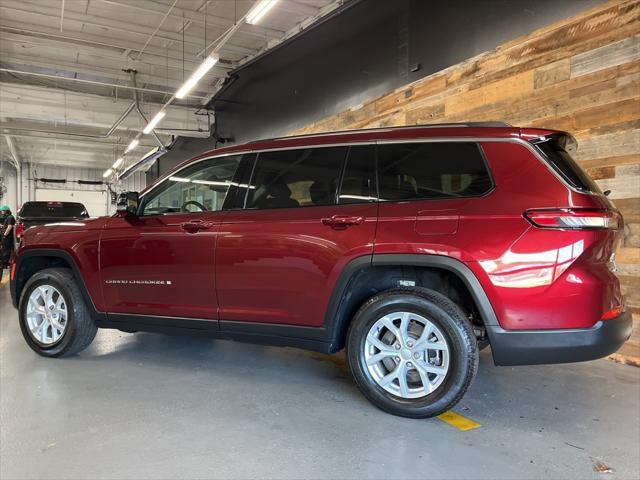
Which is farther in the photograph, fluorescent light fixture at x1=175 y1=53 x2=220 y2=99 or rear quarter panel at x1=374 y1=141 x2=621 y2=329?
fluorescent light fixture at x1=175 y1=53 x2=220 y2=99

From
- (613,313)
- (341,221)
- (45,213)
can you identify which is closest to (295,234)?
(341,221)

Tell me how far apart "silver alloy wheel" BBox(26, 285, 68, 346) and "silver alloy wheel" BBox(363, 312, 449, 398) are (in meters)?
2.57

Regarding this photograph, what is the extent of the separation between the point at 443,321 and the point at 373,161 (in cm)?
105

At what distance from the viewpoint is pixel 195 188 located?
138 inches

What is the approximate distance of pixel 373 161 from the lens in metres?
2.70

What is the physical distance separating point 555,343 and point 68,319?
347 cm

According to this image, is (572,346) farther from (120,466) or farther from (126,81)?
(126,81)

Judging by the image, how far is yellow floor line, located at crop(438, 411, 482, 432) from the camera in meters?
2.45

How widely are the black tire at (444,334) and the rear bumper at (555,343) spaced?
0.15 metres

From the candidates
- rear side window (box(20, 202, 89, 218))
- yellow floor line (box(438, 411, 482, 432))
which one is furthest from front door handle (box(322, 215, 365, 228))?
rear side window (box(20, 202, 89, 218))

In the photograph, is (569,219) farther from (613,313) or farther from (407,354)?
(407,354)

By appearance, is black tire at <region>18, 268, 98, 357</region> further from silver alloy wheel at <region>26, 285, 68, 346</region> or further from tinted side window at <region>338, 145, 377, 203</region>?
tinted side window at <region>338, 145, 377, 203</region>

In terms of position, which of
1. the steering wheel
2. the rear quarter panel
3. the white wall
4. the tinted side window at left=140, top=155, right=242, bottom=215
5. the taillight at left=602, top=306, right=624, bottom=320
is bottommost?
the taillight at left=602, top=306, right=624, bottom=320

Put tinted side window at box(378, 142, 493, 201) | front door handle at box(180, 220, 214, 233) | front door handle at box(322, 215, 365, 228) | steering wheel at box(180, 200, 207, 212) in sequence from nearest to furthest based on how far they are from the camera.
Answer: tinted side window at box(378, 142, 493, 201), front door handle at box(322, 215, 365, 228), front door handle at box(180, 220, 214, 233), steering wheel at box(180, 200, 207, 212)
